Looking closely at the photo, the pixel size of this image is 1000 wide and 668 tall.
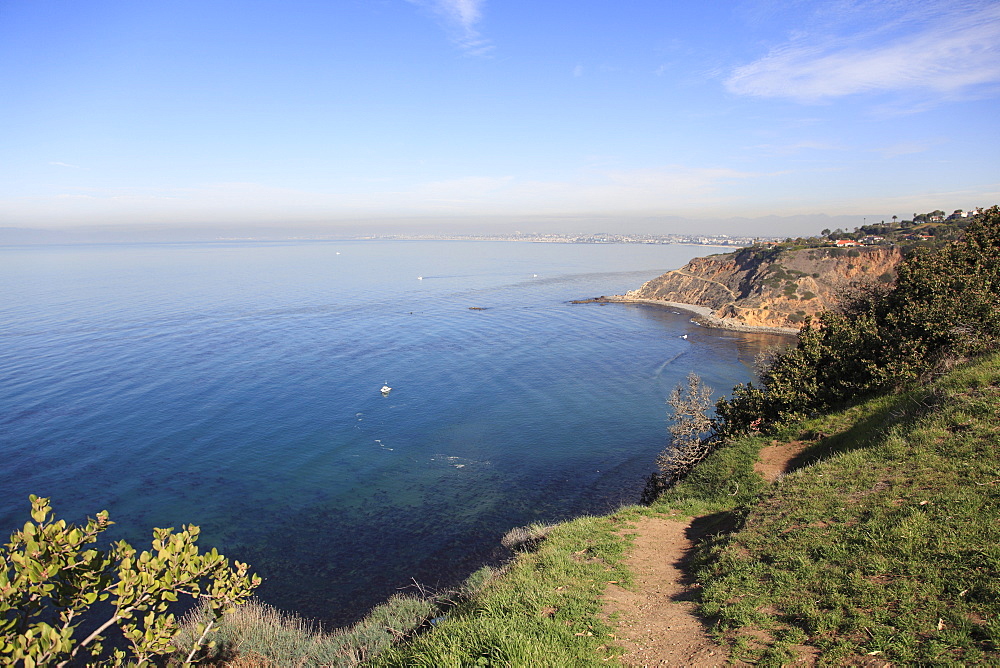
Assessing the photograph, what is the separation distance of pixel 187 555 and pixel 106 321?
269 feet

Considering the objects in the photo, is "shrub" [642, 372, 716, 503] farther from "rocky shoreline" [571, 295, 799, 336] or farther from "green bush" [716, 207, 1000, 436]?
"rocky shoreline" [571, 295, 799, 336]

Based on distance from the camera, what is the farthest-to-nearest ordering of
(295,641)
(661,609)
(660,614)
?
1. (295,641)
2. (661,609)
3. (660,614)

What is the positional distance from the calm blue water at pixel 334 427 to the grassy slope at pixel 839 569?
13126mm

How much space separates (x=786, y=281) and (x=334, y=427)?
3212 inches

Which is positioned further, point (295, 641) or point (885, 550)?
point (295, 641)

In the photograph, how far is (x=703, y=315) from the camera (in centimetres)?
9688

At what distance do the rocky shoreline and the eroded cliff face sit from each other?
118cm

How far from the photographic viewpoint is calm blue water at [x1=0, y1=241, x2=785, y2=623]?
2681cm

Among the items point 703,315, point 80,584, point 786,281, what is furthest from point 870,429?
point 703,315

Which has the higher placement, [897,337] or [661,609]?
[897,337]

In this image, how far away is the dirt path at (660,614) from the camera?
8.58 m

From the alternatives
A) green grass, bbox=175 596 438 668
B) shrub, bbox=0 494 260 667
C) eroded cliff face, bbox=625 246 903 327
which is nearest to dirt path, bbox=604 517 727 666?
green grass, bbox=175 596 438 668

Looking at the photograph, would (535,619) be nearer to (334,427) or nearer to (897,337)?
(897,337)

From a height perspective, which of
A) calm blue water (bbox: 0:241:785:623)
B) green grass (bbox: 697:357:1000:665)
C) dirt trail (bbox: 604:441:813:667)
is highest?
green grass (bbox: 697:357:1000:665)
